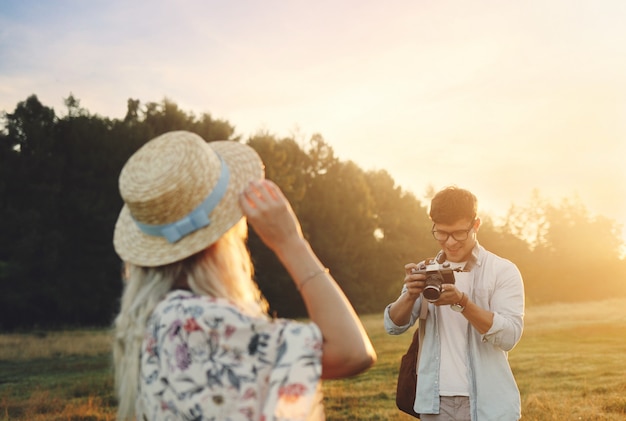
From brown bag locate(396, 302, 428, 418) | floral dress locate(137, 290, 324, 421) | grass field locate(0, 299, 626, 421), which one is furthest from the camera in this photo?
grass field locate(0, 299, 626, 421)

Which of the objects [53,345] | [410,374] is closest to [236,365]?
[410,374]

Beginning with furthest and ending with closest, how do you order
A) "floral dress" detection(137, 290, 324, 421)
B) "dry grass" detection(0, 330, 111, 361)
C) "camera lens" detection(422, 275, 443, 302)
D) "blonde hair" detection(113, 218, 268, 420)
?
1. "dry grass" detection(0, 330, 111, 361)
2. "camera lens" detection(422, 275, 443, 302)
3. "blonde hair" detection(113, 218, 268, 420)
4. "floral dress" detection(137, 290, 324, 421)

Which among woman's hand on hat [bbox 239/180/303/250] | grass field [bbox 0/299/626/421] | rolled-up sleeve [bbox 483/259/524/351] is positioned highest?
woman's hand on hat [bbox 239/180/303/250]

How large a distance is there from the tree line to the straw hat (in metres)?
22.3

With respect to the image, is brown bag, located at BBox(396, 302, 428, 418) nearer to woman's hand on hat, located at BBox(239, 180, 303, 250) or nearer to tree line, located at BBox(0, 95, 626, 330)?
woman's hand on hat, located at BBox(239, 180, 303, 250)

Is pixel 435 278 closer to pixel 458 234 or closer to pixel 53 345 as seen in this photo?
pixel 458 234

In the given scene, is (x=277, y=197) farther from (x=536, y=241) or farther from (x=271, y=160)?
(x=536, y=241)

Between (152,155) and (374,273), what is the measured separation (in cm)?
3337

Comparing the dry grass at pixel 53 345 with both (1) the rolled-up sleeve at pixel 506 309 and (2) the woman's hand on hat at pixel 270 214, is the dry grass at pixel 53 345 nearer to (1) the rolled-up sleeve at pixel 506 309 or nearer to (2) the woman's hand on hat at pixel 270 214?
(1) the rolled-up sleeve at pixel 506 309

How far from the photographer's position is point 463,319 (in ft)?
13.6

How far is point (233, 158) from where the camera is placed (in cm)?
210

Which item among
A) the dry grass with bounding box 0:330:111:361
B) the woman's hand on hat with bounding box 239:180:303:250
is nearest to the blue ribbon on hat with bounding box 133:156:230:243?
the woman's hand on hat with bounding box 239:180:303:250

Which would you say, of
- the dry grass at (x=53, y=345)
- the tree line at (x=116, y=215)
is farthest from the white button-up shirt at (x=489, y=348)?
the tree line at (x=116, y=215)

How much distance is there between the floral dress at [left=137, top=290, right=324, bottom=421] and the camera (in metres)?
1.72
